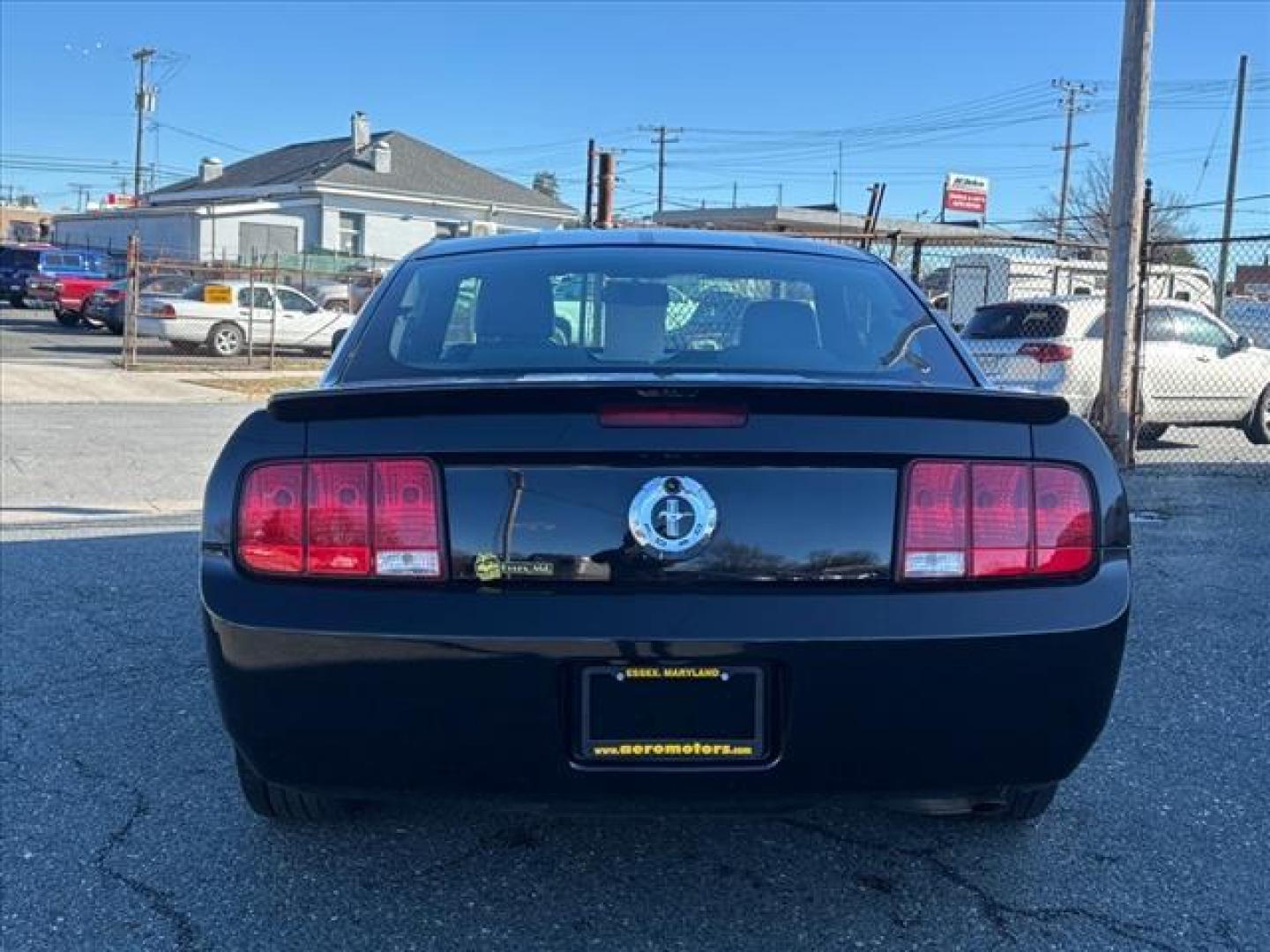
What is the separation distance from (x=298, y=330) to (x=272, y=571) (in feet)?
77.0

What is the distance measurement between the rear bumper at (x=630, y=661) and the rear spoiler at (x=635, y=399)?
0.36 m

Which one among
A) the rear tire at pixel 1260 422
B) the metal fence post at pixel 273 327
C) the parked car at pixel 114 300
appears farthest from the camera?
the parked car at pixel 114 300

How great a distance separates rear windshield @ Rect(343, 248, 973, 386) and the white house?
3810 centimetres

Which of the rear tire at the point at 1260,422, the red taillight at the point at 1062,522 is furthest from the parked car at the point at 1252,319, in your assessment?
the red taillight at the point at 1062,522

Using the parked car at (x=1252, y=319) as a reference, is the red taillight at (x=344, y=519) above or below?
below

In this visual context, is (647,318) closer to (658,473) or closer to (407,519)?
(658,473)

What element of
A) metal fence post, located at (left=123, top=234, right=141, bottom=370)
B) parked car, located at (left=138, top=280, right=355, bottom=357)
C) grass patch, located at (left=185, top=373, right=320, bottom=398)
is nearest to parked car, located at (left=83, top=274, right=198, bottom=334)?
parked car, located at (left=138, top=280, right=355, bottom=357)

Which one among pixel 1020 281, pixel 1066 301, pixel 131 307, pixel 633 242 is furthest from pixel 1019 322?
pixel 131 307

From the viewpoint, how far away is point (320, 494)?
242 centimetres

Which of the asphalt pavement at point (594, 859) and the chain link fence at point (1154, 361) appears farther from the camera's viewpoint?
the chain link fence at point (1154, 361)

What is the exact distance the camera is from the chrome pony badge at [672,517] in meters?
2.34

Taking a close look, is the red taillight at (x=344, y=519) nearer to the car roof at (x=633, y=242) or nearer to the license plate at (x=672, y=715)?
the license plate at (x=672, y=715)

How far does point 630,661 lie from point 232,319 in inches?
904

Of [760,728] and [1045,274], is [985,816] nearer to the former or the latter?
[760,728]
